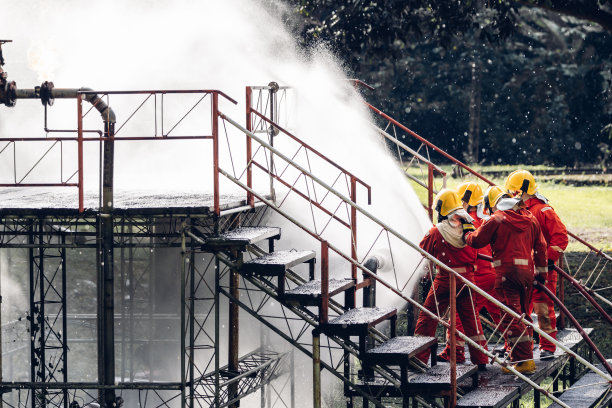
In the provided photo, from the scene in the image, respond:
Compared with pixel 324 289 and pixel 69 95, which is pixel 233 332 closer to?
pixel 324 289

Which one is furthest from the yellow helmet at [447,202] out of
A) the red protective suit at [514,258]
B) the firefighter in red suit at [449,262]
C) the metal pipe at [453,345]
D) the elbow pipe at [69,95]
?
the elbow pipe at [69,95]

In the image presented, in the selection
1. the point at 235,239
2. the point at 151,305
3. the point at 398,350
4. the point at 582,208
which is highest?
the point at 235,239

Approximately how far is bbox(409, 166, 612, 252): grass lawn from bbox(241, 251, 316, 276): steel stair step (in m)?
12.8

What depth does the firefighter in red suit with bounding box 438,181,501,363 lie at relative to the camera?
1156 cm

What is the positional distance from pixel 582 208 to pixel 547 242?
2030 centimetres

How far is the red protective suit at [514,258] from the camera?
1091 cm

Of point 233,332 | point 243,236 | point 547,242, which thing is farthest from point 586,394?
point 233,332

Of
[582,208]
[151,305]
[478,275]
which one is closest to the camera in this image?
[478,275]

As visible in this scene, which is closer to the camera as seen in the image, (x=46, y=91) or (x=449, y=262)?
(x=449, y=262)

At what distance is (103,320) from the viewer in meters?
12.2

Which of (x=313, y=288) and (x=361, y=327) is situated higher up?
(x=313, y=288)

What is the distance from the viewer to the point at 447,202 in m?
10.9

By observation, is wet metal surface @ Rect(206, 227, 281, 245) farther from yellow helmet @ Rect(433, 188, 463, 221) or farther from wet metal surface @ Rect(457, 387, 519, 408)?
wet metal surface @ Rect(457, 387, 519, 408)

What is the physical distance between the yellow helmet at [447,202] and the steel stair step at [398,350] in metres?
1.35
